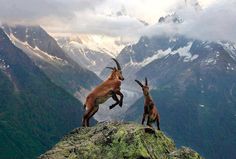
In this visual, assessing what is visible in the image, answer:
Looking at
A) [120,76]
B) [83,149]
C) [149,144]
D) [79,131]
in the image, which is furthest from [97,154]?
[120,76]

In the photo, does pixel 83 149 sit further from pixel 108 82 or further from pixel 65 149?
pixel 108 82

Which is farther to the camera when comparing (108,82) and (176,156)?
(108,82)

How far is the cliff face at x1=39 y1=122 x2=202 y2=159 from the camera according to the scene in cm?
2639

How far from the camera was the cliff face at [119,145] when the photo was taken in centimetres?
2639

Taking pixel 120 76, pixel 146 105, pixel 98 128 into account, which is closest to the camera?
pixel 98 128

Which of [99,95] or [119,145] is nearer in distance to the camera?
[119,145]

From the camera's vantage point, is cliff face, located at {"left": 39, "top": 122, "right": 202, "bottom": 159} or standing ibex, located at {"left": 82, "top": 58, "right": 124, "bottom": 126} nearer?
cliff face, located at {"left": 39, "top": 122, "right": 202, "bottom": 159}

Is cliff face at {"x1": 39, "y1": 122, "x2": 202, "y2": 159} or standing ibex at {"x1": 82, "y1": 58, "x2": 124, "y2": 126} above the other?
standing ibex at {"x1": 82, "y1": 58, "x2": 124, "y2": 126}

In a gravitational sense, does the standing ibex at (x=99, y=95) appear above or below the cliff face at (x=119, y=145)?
above

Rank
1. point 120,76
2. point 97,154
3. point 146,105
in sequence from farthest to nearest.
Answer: point 120,76
point 146,105
point 97,154

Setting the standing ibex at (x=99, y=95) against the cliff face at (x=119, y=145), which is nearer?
the cliff face at (x=119, y=145)

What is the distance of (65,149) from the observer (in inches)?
1072

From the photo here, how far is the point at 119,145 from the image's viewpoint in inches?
1057

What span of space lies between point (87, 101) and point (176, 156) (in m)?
7.02
